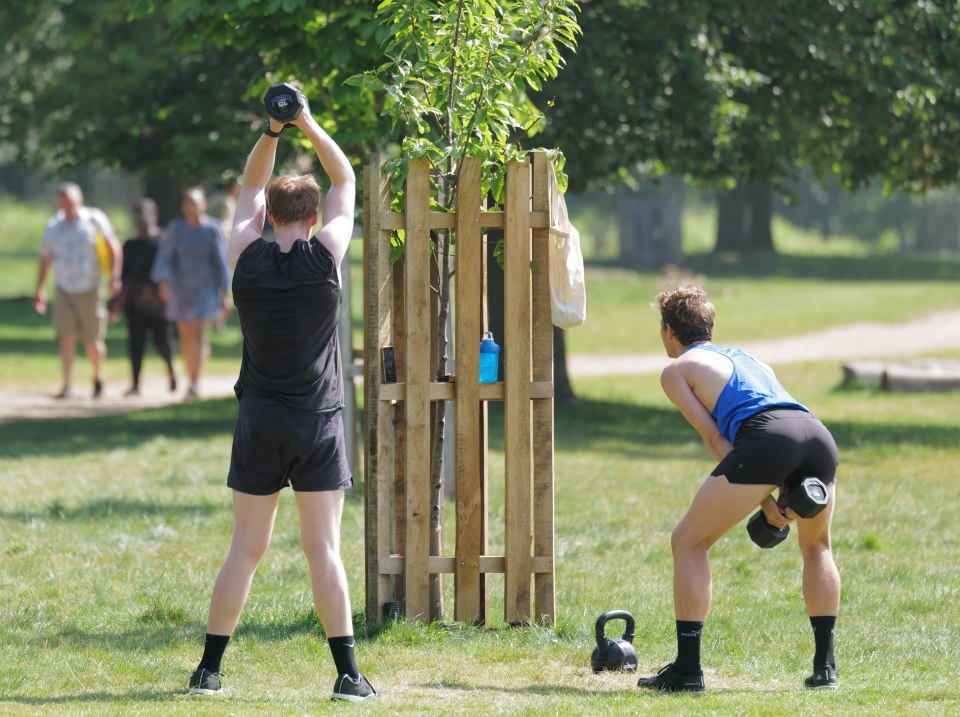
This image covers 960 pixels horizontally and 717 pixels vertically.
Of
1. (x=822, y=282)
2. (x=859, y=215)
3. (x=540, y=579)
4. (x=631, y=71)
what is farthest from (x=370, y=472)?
(x=859, y=215)

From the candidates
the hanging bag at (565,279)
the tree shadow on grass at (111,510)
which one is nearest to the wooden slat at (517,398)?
the hanging bag at (565,279)

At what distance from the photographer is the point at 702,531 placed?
5.52m

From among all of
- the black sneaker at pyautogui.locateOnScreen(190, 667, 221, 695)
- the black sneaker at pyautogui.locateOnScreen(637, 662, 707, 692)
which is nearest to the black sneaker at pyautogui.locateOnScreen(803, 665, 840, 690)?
the black sneaker at pyautogui.locateOnScreen(637, 662, 707, 692)

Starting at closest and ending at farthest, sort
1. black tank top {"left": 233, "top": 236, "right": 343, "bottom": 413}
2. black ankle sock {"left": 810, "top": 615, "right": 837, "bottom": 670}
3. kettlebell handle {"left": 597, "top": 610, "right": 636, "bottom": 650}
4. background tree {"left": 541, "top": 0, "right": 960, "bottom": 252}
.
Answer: black tank top {"left": 233, "top": 236, "right": 343, "bottom": 413}, black ankle sock {"left": 810, "top": 615, "right": 837, "bottom": 670}, kettlebell handle {"left": 597, "top": 610, "right": 636, "bottom": 650}, background tree {"left": 541, "top": 0, "right": 960, "bottom": 252}

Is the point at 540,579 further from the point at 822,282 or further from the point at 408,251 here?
the point at 822,282

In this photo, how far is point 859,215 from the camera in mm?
63531

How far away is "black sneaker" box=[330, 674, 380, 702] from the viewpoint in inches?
209

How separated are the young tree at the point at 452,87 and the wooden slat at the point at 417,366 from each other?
0.44ft

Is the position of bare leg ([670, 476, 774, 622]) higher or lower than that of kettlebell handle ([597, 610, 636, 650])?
higher

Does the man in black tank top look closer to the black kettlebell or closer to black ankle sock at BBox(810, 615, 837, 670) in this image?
the black kettlebell

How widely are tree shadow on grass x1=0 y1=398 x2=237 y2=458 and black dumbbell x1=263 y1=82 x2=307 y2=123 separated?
24.4ft

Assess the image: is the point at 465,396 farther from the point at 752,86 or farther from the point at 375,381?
the point at 752,86

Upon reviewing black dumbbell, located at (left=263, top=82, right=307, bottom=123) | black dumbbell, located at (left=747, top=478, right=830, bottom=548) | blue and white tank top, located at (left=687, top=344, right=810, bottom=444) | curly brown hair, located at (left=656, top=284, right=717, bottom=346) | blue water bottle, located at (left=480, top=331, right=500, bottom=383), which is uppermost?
black dumbbell, located at (left=263, top=82, right=307, bottom=123)

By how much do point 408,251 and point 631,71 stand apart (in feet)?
22.9
